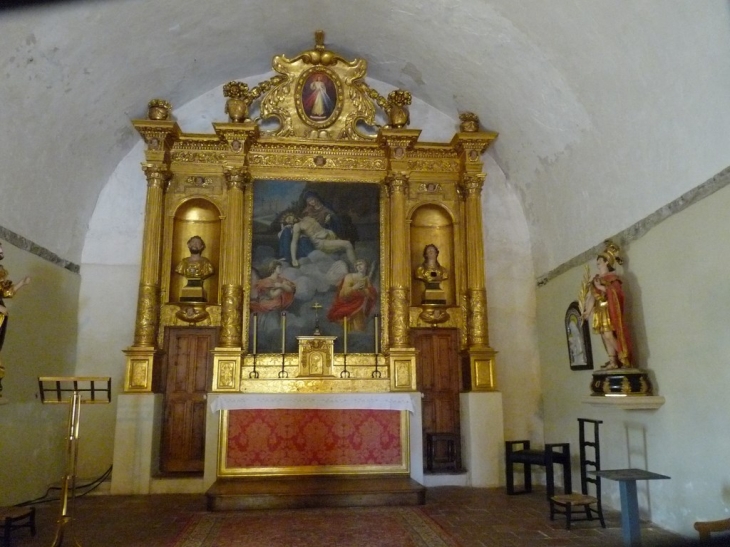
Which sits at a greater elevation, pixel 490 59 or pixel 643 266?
pixel 490 59

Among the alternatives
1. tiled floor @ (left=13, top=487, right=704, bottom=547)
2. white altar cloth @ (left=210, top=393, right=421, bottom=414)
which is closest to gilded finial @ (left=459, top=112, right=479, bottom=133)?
white altar cloth @ (left=210, top=393, right=421, bottom=414)

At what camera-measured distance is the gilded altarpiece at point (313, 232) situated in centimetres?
920

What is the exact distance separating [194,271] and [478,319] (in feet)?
14.8

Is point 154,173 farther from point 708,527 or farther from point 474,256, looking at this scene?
point 708,527

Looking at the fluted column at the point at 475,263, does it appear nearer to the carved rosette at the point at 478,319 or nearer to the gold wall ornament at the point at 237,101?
the carved rosette at the point at 478,319

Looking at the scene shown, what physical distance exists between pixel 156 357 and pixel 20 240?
245cm

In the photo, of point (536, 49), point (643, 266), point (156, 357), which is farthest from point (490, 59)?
point (156, 357)

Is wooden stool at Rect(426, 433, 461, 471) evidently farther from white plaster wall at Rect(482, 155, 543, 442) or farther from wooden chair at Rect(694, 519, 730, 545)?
wooden chair at Rect(694, 519, 730, 545)

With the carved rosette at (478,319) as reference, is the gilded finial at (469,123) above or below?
above

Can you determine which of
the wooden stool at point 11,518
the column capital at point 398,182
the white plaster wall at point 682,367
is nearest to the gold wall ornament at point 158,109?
the column capital at point 398,182

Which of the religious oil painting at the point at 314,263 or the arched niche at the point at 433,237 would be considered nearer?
the religious oil painting at the point at 314,263

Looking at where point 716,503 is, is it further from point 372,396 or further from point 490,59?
point 490,59

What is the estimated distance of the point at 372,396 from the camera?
328 inches

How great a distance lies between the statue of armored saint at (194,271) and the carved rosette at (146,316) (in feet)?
1.61
